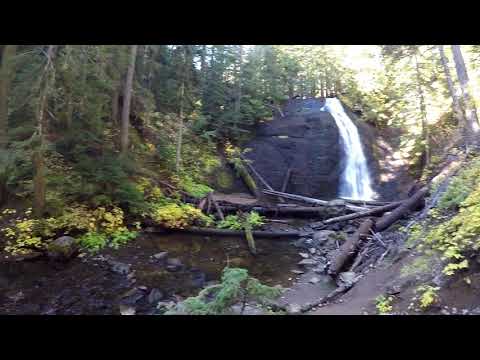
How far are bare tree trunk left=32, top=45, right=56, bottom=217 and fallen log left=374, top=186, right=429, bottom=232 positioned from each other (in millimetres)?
9273

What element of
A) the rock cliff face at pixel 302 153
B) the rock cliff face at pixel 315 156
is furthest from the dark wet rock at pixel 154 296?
the rock cliff face at pixel 302 153

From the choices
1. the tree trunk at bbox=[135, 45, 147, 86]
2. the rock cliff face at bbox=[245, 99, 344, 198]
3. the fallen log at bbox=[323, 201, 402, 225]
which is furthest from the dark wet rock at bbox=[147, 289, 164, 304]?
the rock cliff face at bbox=[245, 99, 344, 198]

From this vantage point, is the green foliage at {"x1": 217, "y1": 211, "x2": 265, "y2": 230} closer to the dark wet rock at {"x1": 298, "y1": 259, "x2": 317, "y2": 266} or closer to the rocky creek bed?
the rocky creek bed

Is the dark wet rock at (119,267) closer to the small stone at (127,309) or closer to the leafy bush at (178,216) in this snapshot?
the small stone at (127,309)

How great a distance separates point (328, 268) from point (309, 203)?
631 cm

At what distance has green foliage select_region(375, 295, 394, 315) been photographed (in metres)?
5.27

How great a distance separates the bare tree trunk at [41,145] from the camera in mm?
7355

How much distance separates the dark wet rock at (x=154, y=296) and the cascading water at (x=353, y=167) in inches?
463

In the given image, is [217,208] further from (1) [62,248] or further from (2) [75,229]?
(1) [62,248]

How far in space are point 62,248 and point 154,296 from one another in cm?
266

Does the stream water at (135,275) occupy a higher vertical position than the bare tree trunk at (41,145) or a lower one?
lower

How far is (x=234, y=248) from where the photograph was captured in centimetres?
1052
